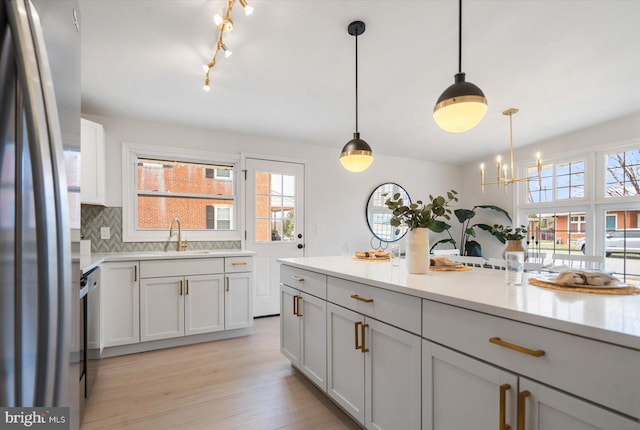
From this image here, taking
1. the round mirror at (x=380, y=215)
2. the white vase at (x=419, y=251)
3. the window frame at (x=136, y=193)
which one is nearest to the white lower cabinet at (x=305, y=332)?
the white vase at (x=419, y=251)

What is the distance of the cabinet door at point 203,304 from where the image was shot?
323 cm

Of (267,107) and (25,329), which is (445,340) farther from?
(267,107)

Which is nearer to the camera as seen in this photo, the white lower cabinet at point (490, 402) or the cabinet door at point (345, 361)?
the white lower cabinet at point (490, 402)

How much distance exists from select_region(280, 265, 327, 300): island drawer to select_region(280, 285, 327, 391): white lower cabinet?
4 cm

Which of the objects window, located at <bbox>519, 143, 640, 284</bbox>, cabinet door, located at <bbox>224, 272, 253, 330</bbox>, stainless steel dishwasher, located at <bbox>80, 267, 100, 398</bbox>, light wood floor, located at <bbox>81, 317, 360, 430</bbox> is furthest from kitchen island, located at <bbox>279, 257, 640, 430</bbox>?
window, located at <bbox>519, 143, 640, 284</bbox>

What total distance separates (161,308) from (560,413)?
311cm

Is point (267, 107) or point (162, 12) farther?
point (267, 107)

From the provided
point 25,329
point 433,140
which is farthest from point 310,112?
point 25,329

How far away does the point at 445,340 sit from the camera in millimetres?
1289

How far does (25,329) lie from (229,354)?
277cm

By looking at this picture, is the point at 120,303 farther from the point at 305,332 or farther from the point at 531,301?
the point at 531,301

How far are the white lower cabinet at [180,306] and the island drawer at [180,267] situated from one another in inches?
1.8

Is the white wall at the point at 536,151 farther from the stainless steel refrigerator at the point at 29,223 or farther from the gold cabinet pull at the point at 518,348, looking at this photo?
the stainless steel refrigerator at the point at 29,223

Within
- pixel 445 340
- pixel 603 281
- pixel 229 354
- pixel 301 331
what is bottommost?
pixel 229 354
